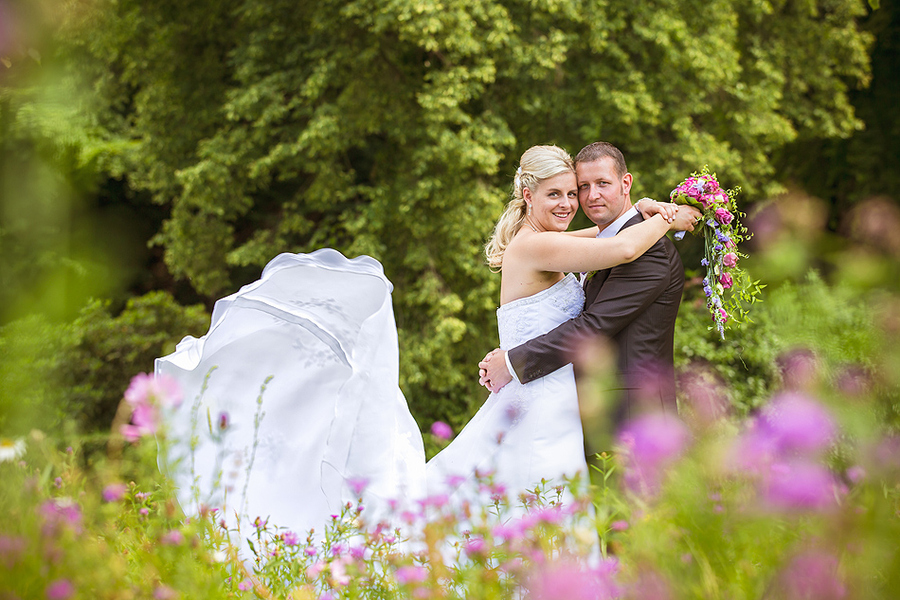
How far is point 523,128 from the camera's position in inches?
346

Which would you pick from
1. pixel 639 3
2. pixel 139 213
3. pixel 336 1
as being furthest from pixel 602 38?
pixel 139 213

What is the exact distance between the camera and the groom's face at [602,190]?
121 inches

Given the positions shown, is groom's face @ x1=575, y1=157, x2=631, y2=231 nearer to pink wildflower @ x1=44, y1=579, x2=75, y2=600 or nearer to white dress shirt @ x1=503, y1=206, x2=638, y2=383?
white dress shirt @ x1=503, y1=206, x2=638, y2=383

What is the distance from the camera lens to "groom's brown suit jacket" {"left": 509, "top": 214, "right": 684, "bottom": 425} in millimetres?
2781

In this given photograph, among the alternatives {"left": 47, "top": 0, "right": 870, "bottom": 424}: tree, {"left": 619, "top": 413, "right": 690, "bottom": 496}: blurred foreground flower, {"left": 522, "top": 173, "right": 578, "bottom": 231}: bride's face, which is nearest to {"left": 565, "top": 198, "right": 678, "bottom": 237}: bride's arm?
{"left": 522, "top": 173, "right": 578, "bottom": 231}: bride's face

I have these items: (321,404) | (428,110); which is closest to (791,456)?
(321,404)

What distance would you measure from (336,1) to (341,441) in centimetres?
635

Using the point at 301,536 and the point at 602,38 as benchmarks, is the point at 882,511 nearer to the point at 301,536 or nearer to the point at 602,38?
the point at 301,536

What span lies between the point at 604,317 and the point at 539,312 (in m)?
0.34

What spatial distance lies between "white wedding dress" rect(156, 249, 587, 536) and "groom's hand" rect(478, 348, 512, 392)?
0.13ft

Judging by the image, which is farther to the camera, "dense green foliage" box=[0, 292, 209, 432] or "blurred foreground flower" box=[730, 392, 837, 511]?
A: "dense green foliage" box=[0, 292, 209, 432]

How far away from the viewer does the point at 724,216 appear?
2943mm

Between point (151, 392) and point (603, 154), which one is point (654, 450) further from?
point (603, 154)

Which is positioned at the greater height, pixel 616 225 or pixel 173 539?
pixel 616 225
